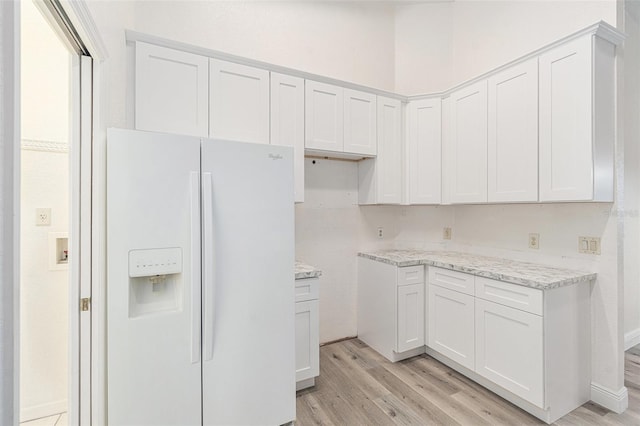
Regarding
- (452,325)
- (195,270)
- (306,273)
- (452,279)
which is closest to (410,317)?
(452,325)

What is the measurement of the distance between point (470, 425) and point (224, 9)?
3490 mm

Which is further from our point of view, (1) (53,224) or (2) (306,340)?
(2) (306,340)

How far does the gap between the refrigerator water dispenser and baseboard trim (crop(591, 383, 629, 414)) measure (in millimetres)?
2725

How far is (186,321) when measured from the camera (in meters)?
1.44

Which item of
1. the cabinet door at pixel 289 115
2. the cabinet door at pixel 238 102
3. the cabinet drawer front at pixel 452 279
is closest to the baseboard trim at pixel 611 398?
the cabinet drawer front at pixel 452 279

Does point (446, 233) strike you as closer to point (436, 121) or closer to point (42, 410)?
point (436, 121)

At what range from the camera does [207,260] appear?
1.46m

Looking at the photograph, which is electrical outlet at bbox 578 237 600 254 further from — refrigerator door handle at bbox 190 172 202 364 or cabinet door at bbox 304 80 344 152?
refrigerator door handle at bbox 190 172 202 364

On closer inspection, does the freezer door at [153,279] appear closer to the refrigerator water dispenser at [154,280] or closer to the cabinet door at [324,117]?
the refrigerator water dispenser at [154,280]

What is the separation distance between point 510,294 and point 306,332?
140 centimetres

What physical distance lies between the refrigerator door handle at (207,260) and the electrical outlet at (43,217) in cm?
90

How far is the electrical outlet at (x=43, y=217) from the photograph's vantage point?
1.56 meters

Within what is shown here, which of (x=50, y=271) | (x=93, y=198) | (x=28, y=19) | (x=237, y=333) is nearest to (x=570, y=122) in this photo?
(x=237, y=333)
